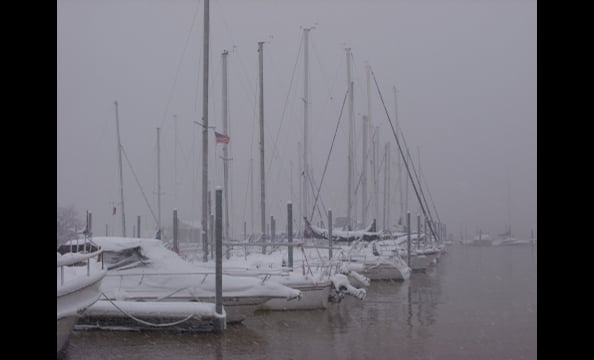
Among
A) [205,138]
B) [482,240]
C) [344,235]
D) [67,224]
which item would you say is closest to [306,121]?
[344,235]

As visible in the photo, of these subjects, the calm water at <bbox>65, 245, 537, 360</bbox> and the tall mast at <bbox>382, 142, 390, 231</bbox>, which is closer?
the calm water at <bbox>65, 245, 537, 360</bbox>

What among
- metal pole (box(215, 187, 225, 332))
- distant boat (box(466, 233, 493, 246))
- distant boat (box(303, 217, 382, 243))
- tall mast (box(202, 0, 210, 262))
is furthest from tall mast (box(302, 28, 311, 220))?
distant boat (box(466, 233, 493, 246))

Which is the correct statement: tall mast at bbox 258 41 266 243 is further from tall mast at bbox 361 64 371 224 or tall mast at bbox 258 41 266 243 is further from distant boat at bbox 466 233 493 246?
distant boat at bbox 466 233 493 246

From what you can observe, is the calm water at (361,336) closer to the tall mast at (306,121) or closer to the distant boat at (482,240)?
the tall mast at (306,121)

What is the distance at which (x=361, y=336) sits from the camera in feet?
49.2

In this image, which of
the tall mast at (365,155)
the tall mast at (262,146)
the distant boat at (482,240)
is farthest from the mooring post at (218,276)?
the distant boat at (482,240)

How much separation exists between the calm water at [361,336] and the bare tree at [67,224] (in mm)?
2264

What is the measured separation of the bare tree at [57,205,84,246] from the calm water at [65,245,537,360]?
2264 mm

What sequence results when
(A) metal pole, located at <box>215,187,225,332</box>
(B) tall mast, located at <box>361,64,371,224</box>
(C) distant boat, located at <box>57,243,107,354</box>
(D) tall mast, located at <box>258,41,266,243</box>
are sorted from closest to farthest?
(C) distant boat, located at <box>57,243,107,354</box> < (A) metal pole, located at <box>215,187,225,332</box> < (D) tall mast, located at <box>258,41,266,243</box> < (B) tall mast, located at <box>361,64,371,224</box>

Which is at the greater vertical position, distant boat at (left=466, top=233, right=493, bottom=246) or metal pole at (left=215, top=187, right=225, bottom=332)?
metal pole at (left=215, top=187, right=225, bottom=332)

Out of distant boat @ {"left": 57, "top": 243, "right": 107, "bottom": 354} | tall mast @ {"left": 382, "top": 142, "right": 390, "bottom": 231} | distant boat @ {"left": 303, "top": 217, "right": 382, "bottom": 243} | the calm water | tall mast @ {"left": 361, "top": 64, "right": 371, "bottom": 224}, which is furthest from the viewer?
tall mast @ {"left": 382, "top": 142, "right": 390, "bottom": 231}

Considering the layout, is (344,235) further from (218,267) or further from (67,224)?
(67,224)

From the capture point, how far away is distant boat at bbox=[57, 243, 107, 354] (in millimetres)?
11062
